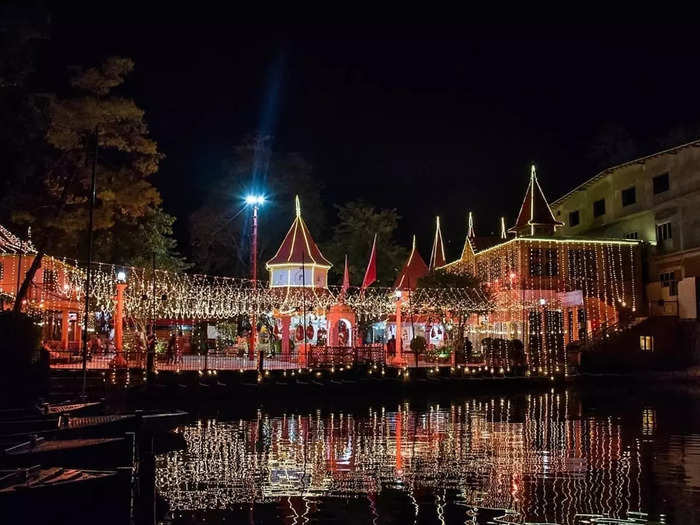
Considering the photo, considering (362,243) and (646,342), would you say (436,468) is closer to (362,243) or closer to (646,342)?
(646,342)

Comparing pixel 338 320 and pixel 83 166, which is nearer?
pixel 83 166

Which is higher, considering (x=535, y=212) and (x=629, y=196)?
(x=629, y=196)

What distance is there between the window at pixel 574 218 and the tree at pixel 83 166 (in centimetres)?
2793

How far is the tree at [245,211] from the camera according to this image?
159 feet

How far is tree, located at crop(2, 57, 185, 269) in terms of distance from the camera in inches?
1001

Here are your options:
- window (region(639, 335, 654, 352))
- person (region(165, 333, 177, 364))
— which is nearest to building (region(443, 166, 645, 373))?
window (region(639, 335, 654, 352))

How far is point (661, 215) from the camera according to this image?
37688 mm

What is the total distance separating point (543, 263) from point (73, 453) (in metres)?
32.7

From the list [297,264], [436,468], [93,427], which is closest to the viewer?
[93,427]

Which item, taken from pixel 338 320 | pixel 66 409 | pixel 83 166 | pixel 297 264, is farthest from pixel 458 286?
pixel 66 409

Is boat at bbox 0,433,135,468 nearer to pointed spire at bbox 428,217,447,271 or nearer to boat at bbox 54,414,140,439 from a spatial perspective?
boat at bbox 54,414,140,439

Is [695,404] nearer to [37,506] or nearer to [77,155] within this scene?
[37,506]

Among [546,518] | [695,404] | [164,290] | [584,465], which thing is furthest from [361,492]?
[164,290]

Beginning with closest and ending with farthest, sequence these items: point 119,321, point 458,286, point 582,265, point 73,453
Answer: point 73,453
point 119,321
point 582,265
point 458,286
